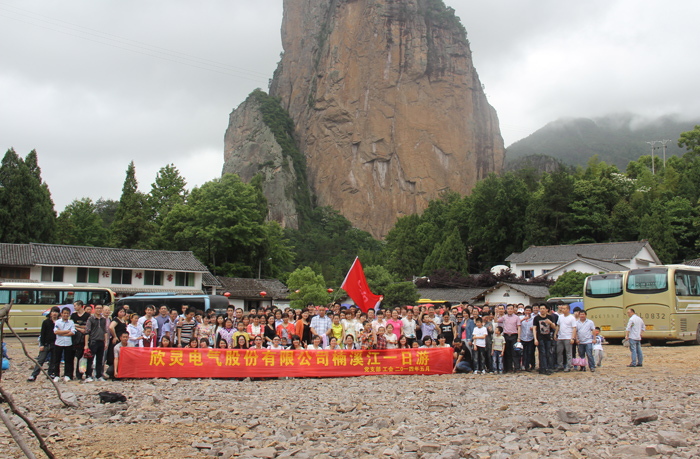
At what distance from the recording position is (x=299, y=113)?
122 m

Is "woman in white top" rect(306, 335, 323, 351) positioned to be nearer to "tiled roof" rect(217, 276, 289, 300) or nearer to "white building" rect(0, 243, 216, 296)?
"white building" rect(0, 243, 216, 296)

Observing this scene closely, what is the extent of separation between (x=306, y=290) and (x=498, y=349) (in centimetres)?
3400

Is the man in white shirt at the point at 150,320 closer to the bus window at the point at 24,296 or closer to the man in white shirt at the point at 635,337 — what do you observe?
the man in white shirt at the point at 635,337

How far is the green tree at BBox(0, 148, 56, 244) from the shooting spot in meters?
51.5

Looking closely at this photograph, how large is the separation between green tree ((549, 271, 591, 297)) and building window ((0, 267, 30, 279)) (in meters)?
35.7

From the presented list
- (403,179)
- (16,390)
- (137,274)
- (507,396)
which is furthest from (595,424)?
(403,179)

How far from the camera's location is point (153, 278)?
47594 millimetres

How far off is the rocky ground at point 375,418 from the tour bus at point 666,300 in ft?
31.2

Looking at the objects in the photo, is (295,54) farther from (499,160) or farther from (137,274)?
(137,274)

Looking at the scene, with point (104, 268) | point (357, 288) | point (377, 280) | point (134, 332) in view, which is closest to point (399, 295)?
point (377, 280)

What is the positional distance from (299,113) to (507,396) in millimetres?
114666

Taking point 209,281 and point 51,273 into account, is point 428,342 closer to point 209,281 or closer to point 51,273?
point 51,273

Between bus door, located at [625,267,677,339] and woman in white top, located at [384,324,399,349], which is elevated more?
bus door, located at [625,267,677,339]

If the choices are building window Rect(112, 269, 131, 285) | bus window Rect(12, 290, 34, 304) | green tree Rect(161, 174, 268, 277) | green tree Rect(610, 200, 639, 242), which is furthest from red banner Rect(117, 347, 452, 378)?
green tree Rect(610, 200, 639, 242)
